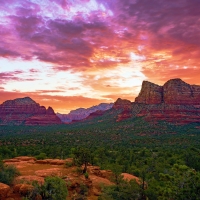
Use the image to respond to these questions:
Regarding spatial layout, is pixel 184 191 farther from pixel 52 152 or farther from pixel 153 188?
pixel 52 152

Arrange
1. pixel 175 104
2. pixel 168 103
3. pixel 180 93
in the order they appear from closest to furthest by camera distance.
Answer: pixel 175 104
pixel 168 103
pixel 180 93

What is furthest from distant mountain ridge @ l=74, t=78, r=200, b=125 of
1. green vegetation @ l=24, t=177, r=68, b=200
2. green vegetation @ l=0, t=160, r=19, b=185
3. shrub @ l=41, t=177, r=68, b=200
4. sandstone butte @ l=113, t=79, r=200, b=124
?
green vegetation @ l=24, t=177, r=68, b=200

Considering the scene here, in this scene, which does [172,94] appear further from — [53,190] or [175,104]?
[53,190]

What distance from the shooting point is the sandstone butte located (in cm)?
13275

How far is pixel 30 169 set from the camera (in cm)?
2842

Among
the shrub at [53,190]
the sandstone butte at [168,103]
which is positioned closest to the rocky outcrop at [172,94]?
the sandstone butte at [168,103]

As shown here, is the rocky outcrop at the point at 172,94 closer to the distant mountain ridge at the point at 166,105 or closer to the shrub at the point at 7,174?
the distant mountain ridge at the point at 166,105

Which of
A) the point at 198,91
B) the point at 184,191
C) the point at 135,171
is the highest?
the point at 198,91

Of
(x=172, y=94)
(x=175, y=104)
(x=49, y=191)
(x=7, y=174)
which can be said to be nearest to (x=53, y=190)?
(x=49, y=191)

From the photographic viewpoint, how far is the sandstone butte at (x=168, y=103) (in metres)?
133

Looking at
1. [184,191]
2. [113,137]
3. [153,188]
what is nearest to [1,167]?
[153,188]

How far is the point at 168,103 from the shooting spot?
152m

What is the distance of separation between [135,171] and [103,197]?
1472cm

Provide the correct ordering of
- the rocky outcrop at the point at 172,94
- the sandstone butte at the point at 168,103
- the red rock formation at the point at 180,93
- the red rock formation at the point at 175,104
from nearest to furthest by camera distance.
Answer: the red rock formation at the point at 175,104, the sandstone butte at the point at 168,103, the red rock formation at the point at 180,93, the rocky outcrop at the point at 172,94
